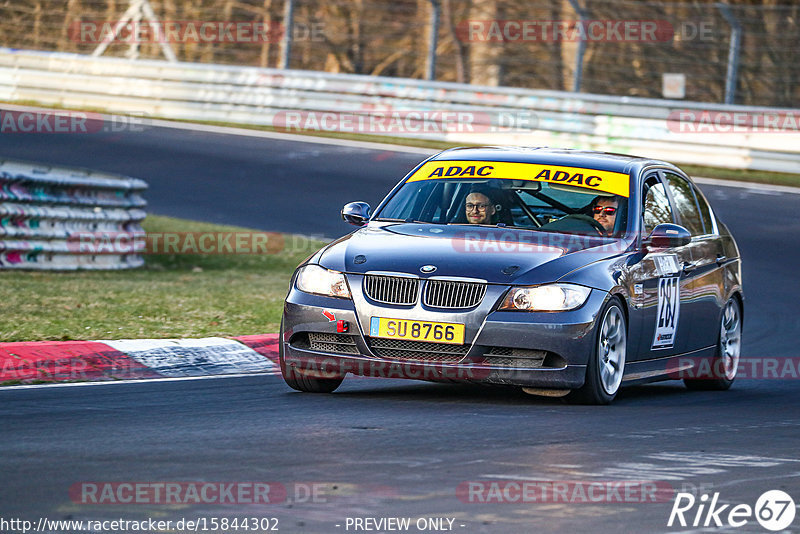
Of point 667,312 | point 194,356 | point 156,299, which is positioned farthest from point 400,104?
point 667,312

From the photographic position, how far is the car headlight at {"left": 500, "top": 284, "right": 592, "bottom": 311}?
319 inches

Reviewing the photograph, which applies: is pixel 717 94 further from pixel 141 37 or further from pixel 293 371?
pixel 293 371

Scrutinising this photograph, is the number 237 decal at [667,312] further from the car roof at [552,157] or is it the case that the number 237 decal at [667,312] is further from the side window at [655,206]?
the car roof at [552,157]

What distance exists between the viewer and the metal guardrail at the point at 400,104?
23031 millimetres

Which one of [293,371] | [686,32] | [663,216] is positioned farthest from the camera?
[686,32]

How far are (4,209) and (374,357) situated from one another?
735 cm

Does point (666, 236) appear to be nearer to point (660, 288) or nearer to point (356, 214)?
point (660, 288)

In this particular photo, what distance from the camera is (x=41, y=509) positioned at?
5.21 meters

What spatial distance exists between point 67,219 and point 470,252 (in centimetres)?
777

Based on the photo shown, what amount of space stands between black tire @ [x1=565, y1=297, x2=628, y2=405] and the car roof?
1326 mm

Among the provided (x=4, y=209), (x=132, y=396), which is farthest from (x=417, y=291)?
(x=4, y=209)

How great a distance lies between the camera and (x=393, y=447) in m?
6.76

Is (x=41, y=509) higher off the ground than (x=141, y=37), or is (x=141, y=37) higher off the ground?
(x=141, y=37)

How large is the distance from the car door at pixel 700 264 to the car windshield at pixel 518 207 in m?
0.86
